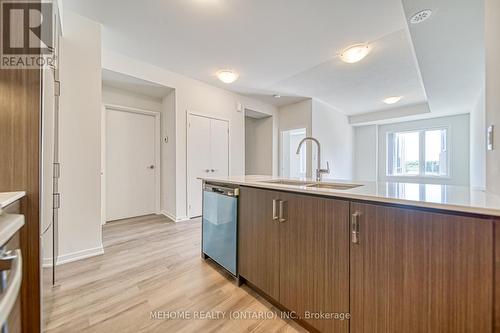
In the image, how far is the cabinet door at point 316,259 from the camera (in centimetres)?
110

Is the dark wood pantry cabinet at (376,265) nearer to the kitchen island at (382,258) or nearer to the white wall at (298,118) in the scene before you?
the kitchen island at (382,258)

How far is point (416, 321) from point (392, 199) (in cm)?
50

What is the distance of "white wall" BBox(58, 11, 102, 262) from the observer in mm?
2289

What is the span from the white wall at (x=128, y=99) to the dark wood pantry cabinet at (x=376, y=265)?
3651 millimetres

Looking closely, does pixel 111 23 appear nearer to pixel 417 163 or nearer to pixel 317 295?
pixel 317 295

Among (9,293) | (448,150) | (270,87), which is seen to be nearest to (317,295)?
(9,293)

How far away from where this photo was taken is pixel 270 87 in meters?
4.52

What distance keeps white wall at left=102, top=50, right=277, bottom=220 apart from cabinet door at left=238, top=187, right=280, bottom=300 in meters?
2.45

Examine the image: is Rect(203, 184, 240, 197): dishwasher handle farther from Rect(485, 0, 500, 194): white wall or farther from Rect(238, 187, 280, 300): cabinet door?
Rect(485, 0, 500, 194): white wall

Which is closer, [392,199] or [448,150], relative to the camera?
[392,199]

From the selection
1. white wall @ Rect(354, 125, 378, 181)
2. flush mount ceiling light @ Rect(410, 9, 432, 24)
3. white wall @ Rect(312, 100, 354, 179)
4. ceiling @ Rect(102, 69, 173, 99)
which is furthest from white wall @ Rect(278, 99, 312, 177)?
flush mount ceiling light @ Rect(410, 9, 432, 24)

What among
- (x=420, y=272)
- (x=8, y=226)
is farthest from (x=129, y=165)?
(x=420, y=272)

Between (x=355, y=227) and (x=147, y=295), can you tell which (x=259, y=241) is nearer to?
(x=355, y=227)

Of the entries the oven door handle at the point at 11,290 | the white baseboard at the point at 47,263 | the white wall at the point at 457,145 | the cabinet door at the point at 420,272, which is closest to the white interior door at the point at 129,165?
the white baseboard at the point at 47,263
